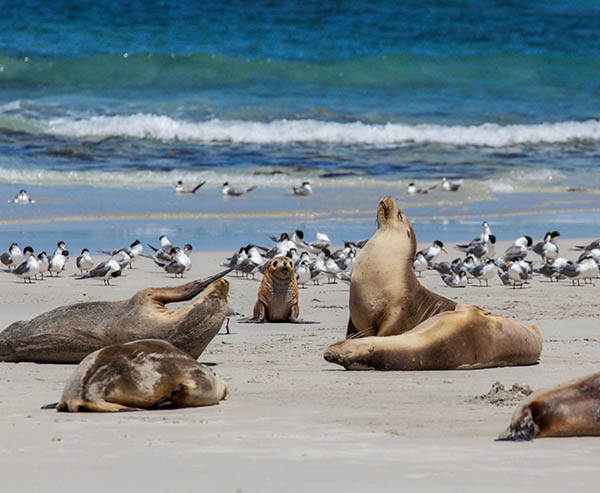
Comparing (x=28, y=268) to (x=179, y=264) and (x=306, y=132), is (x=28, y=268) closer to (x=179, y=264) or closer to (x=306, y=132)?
(x=179, y=264)

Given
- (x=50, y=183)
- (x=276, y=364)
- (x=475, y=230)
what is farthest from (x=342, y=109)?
(x=276, y=364)

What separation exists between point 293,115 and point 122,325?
26.8m

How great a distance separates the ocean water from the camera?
67.8ft

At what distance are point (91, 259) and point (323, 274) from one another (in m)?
2.65

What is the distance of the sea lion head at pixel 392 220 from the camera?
8.74 meters

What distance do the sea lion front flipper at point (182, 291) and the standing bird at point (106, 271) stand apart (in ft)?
16.4

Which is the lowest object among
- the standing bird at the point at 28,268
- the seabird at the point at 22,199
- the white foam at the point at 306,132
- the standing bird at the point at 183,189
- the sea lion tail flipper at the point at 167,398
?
the standing bird at the point at 28,268

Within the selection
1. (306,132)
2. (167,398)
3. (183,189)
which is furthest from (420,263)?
(306,132)

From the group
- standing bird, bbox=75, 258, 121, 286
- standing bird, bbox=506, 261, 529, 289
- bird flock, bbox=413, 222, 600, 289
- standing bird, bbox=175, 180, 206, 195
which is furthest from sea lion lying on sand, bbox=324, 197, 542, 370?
standing bird, bbox=175, 180, 206, 195

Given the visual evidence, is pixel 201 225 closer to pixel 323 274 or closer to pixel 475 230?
pixel 475 230

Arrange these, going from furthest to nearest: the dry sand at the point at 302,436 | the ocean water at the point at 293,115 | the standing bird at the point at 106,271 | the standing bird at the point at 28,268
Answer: the ocean water at the point at 293,115, the standing bird at the point at 28,268, the standing bird at the point at 106,271, the dry sand at the point at 302,436

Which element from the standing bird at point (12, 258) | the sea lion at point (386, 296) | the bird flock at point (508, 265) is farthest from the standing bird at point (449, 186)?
the sea lion at point (386, 296)

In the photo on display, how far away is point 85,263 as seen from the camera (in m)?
13.9

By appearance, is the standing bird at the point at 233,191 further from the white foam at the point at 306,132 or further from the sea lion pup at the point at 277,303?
the sea lion pup at the point at 277,303
